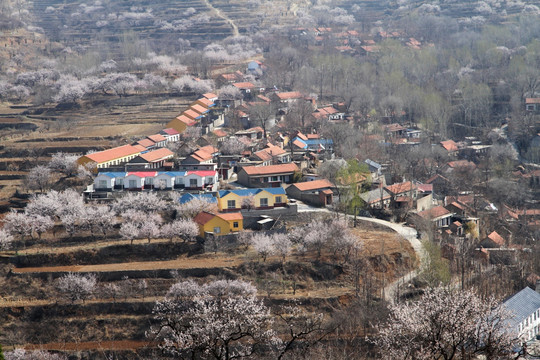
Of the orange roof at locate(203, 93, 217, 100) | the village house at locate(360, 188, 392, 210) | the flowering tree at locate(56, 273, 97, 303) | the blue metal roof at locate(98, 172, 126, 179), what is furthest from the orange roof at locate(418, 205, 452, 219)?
the orange roof at locate(203, 93, 217, 100)

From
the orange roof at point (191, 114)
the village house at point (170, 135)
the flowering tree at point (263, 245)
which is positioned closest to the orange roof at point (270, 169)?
the flowering tree at point (263, 245)

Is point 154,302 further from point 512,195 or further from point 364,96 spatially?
point 364,96

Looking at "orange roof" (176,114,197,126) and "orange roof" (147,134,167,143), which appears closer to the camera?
"orange roof" (147,134,167,143)

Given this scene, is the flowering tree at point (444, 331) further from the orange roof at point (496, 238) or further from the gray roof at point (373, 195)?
the gray roof at point (373, 195)

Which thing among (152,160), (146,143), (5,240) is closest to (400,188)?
(152,160)

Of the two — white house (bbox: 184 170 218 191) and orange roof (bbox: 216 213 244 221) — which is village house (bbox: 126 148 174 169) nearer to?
white house (bbox: 184 170 218 191)

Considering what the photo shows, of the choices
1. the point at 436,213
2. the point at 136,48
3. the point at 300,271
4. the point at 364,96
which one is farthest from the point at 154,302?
the point at 136,48
